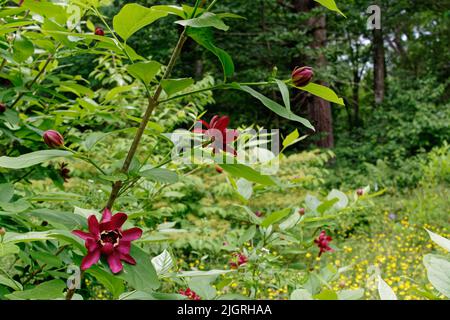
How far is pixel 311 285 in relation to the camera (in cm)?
86

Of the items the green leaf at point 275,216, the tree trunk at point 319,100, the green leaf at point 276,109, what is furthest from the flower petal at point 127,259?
the tree trunk at point 319,100

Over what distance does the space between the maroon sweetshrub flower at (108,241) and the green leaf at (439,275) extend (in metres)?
0.30

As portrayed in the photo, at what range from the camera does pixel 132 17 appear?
0.55 meters

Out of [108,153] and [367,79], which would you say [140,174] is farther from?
[367,79]

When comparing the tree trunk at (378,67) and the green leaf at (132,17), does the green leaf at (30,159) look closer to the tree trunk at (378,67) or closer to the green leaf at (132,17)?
the green leaf at (132,17)

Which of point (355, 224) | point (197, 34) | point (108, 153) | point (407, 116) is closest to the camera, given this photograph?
point (197, 34)

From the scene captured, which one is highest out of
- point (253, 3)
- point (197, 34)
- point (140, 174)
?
point (253, 3)

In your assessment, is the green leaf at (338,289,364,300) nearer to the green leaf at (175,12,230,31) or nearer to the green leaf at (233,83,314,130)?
the green leaf at (233,83,314,130)

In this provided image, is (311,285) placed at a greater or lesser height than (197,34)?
lesser

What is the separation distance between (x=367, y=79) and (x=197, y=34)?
11598 millimetres

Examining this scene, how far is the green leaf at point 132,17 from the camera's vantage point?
1.78 ft


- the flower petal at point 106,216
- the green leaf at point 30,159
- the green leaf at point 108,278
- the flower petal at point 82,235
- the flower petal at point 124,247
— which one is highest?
the green leaf at point 30,159

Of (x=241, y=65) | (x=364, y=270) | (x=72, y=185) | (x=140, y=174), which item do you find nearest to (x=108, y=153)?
(x=72, y=185)

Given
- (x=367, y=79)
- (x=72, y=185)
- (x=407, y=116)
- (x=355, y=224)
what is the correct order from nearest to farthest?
(x=72, y=185) → (x=355, y=224) → (x=407, y=116) → (x=367, y=79)
